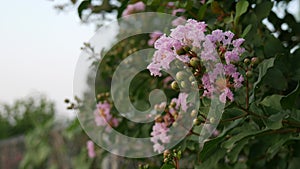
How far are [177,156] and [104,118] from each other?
27.9 inches

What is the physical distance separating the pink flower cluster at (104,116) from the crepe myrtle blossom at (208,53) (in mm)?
713

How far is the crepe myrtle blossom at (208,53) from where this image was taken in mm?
764

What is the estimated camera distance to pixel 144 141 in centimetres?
148

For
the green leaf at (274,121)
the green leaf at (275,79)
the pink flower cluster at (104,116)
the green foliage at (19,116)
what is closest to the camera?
the green leaf at (274,121)

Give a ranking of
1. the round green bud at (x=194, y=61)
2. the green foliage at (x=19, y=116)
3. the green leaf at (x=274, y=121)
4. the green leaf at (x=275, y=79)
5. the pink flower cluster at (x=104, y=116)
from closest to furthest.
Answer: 1. the round green bud at (x=194, y=61)
2. the green leaf at (x=274, y=121)
3. the green leaf at (x=275, y=79)
4. the pink flower cluster at (x=104, y=116)
5. the green foliage at (x=19, y=116)

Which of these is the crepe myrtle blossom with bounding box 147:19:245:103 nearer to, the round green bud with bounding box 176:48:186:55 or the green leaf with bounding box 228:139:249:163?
the round green bud with bounding box 176:48:186:55

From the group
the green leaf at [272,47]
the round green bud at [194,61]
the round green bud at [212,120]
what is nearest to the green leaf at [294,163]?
the green leaf at [272,47]

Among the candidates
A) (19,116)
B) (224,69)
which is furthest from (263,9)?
(19,116)

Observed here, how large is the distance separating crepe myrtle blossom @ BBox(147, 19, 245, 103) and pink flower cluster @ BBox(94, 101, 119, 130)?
2.34 feet

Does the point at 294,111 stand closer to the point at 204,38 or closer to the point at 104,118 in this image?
the point at 204,38

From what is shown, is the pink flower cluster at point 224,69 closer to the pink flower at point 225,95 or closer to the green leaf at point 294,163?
the pink flower at point 225,95

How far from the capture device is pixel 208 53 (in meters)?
0.76

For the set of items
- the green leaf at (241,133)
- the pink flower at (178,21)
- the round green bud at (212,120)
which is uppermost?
the pink flower at (178,21)

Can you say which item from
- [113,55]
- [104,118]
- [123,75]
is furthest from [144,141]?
[113,55]
